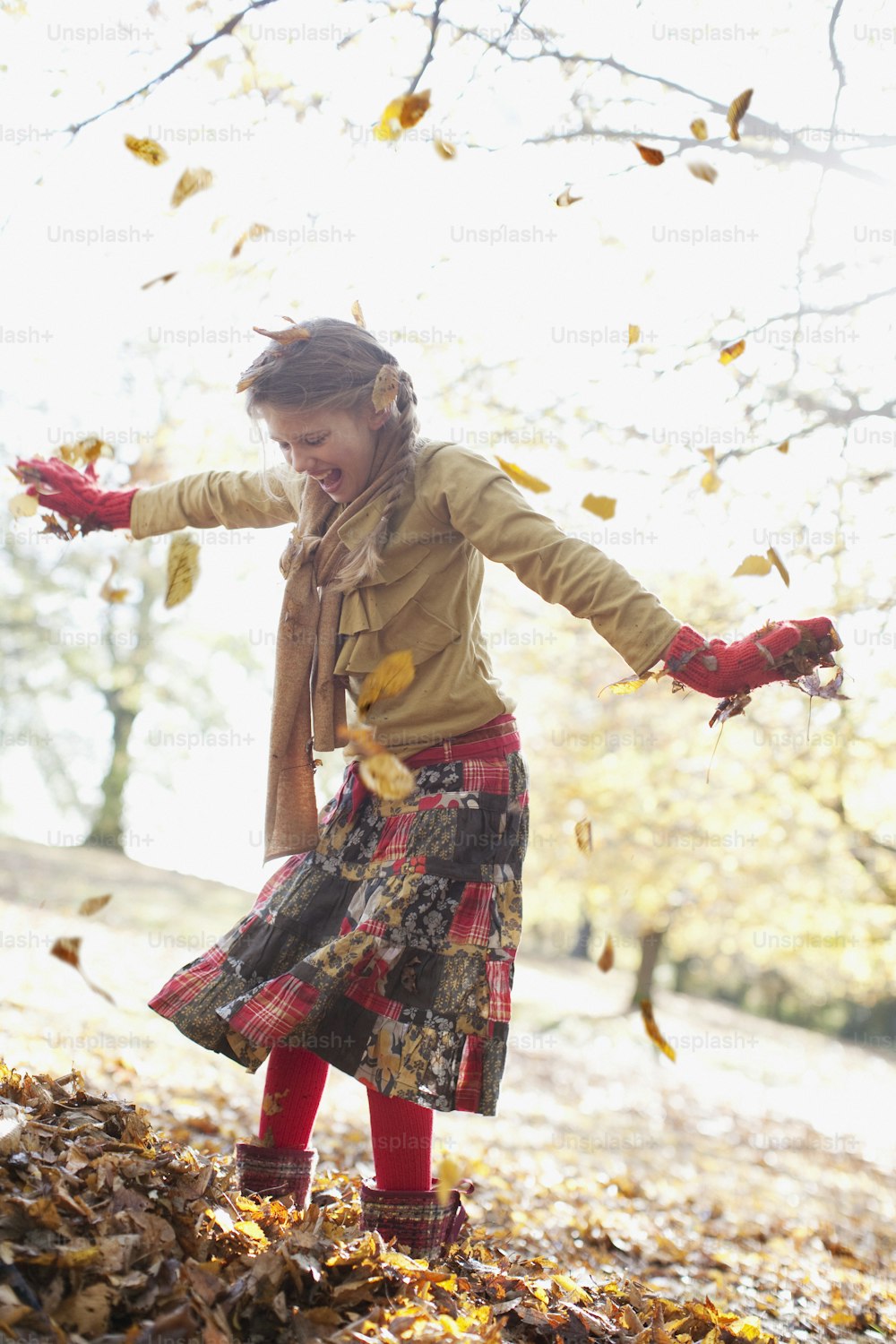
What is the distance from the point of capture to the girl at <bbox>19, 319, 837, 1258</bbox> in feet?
7.34

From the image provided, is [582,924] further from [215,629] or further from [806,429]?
[806,429]

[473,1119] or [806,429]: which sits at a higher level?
[806,429]

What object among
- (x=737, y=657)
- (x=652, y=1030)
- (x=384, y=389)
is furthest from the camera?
(x=652, y=1030)

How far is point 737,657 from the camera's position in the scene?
7.08 feet

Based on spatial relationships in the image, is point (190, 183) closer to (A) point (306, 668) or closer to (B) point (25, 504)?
(B) point (25, 504)

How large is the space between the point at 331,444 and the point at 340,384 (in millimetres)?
131

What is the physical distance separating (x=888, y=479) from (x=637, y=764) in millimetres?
4596

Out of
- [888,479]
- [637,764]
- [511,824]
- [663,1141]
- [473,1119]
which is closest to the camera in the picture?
[511,824]

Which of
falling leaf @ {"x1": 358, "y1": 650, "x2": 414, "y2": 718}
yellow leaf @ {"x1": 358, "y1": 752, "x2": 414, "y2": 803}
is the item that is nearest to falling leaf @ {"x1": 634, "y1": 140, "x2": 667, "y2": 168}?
falling leaf @ {"x1": 358, "y1": 650, "x2": 414, "y2": 718}

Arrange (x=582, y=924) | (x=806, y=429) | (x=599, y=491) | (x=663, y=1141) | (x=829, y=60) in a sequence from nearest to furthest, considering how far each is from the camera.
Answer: (x=829, y=60) → (x=806, y=429) → (x=599, y=491) → (x=663, y=1141) → (x=582, y=924)

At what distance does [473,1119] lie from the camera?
22.6 feet

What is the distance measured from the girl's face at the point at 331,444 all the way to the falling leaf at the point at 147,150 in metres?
0.94

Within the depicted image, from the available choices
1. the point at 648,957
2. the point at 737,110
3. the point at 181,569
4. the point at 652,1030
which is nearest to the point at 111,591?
the point at 181,569

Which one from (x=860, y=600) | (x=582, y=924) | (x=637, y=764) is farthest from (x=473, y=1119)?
(x=582, y=924)
